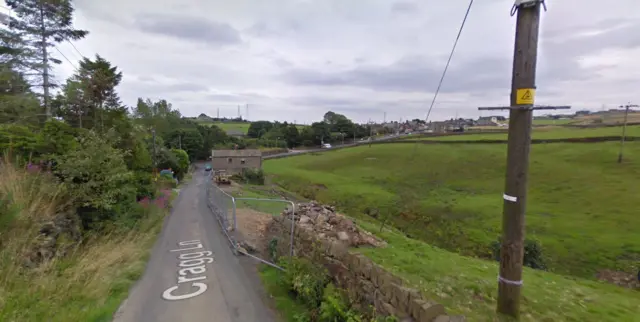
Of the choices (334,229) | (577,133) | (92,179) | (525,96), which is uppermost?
(577,133)

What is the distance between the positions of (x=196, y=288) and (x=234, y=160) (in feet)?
158

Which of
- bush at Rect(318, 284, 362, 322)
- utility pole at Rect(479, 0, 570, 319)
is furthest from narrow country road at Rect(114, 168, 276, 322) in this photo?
utility pole at Rect(479, 0, 570, 319)

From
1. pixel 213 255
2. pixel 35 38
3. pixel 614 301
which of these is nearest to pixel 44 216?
pixel 213 255

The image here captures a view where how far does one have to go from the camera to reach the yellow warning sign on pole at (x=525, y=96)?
3.43 m

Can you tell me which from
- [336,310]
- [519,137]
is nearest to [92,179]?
[336,310]

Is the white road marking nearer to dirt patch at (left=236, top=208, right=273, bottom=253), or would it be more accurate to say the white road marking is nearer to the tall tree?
dirt patch at (left=236, top=208, right=273, bottom=253)

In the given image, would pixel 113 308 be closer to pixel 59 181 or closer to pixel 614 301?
pixel 59 181

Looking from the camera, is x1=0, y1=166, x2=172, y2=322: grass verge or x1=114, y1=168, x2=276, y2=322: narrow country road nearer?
x1=0, y1=166, x2=172, y2=322: grass verge

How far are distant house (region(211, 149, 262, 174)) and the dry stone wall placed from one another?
44.8 metres

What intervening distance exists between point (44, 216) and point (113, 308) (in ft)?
12.4

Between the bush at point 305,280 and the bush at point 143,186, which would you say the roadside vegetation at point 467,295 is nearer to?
the bush at point 305,280

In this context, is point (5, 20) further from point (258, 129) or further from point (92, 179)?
point (258, 129)

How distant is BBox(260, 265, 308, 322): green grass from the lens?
579 centimetres

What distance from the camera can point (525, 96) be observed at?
345 centimetres
